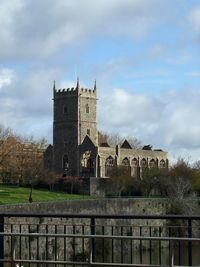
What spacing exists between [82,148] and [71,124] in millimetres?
7633

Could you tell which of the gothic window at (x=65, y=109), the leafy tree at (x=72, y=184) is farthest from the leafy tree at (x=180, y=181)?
the gothic window at (x=65, y=109)

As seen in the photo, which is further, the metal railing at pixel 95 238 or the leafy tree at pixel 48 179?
the leafy tree at pixel 48 179

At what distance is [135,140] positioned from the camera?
499 ft

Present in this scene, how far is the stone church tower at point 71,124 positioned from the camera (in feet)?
381

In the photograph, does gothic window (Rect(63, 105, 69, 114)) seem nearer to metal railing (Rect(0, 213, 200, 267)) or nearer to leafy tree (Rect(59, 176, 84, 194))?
leafy tree (Rect(59, 176, 84, 194))

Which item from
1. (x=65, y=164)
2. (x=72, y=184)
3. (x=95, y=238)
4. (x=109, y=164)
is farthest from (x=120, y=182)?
(x=95, y=238)

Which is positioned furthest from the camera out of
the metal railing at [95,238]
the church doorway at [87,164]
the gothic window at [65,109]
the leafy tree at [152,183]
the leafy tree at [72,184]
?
the gothic window at [65,109]

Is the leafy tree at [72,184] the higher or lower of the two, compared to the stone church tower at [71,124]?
lower

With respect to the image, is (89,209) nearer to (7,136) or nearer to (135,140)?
(7,136)

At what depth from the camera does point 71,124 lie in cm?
12050

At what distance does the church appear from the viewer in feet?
367

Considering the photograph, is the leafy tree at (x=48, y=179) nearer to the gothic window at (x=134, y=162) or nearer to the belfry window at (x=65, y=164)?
the belfry window at (x=65, y=164)

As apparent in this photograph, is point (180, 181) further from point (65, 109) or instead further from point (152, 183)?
point (65, 109)

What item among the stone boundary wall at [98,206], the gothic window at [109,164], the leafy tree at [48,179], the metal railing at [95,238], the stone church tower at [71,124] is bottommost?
the stone boundary wall at [98,206]
